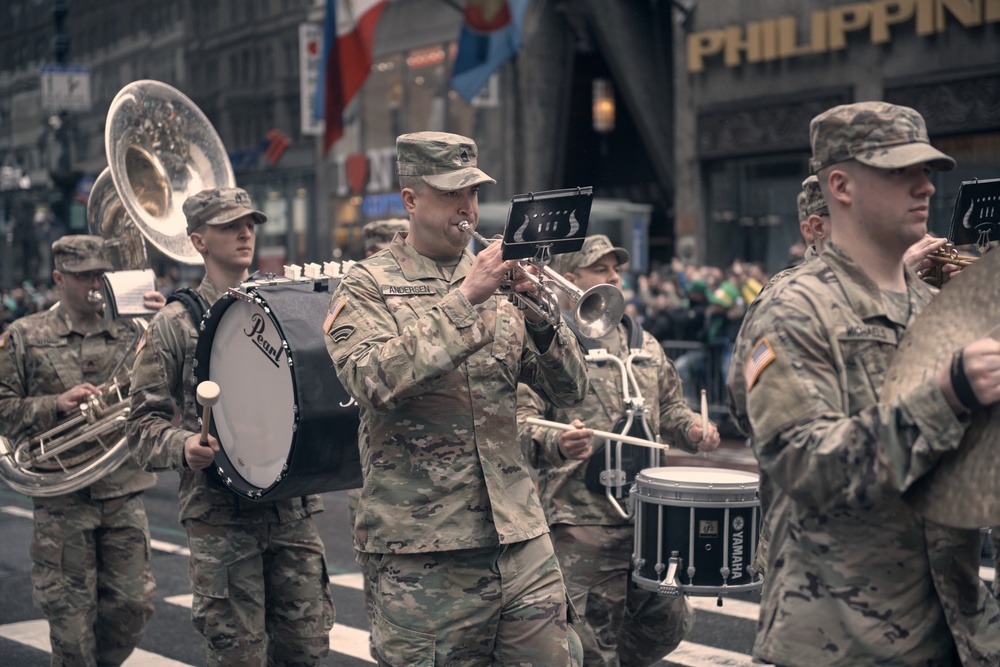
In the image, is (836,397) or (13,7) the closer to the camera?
(836,397)

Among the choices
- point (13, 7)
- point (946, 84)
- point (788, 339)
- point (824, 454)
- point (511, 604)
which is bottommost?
point (511, 604)

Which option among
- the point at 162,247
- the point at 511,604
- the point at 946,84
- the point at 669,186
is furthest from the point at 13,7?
the point at 511,604

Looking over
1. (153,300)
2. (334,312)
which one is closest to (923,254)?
(334,312)

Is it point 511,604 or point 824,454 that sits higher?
point 824,454

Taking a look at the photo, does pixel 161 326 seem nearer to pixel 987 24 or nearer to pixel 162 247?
pixel 162 247

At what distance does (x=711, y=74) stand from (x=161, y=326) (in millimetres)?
18232

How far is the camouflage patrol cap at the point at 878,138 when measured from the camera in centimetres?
319

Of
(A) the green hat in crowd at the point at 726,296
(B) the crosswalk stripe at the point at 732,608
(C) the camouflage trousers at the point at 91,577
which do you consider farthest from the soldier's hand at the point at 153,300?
(A) the green hat in crowd at the point at 726,296

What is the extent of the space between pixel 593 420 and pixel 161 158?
10.4 ft

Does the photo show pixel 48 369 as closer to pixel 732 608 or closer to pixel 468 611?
pixel 468 611

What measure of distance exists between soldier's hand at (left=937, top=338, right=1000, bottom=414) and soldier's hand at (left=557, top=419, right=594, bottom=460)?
220 cm

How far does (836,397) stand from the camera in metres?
3.19

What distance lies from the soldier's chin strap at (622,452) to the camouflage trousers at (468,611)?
1339 millimetres

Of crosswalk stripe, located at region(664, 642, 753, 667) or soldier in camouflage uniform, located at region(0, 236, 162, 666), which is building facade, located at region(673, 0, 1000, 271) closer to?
crosswalk stripe, located at region(664, 642, 753, 667)
